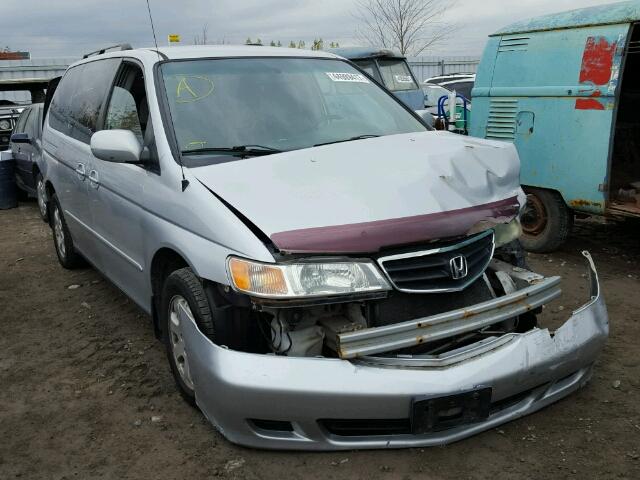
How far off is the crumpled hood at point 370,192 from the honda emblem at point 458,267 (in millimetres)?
107

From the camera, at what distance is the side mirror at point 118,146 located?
3.21 m

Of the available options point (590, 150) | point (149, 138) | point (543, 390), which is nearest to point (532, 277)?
point (543, 390)

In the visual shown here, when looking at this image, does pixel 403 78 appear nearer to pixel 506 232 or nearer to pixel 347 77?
pixel 347 77

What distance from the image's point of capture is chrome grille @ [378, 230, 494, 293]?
252 cm

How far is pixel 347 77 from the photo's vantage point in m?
4.02

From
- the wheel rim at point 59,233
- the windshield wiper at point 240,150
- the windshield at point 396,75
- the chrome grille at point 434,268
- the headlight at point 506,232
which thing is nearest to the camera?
the chrome grille at point 434,268

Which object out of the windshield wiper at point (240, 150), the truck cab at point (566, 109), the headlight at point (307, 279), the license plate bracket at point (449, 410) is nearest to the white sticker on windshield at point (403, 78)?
the truck cab at point (566, 109)

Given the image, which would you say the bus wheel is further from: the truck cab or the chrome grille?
the chrome grille

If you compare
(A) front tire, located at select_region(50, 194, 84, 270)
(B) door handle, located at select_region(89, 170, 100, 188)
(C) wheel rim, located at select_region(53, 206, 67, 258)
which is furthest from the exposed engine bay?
(C) wheel rim, located at select_region(53, 206, 67, 258)

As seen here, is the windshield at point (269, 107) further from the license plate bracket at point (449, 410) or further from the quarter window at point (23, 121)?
the quarter window at point (23, 121)

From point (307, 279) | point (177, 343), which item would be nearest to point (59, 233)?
point (177, 343)

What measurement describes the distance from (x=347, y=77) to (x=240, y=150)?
1.18m

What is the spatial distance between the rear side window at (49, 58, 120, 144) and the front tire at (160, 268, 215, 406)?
1763 mm

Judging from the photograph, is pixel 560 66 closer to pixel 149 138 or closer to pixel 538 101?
pixel 538 101
